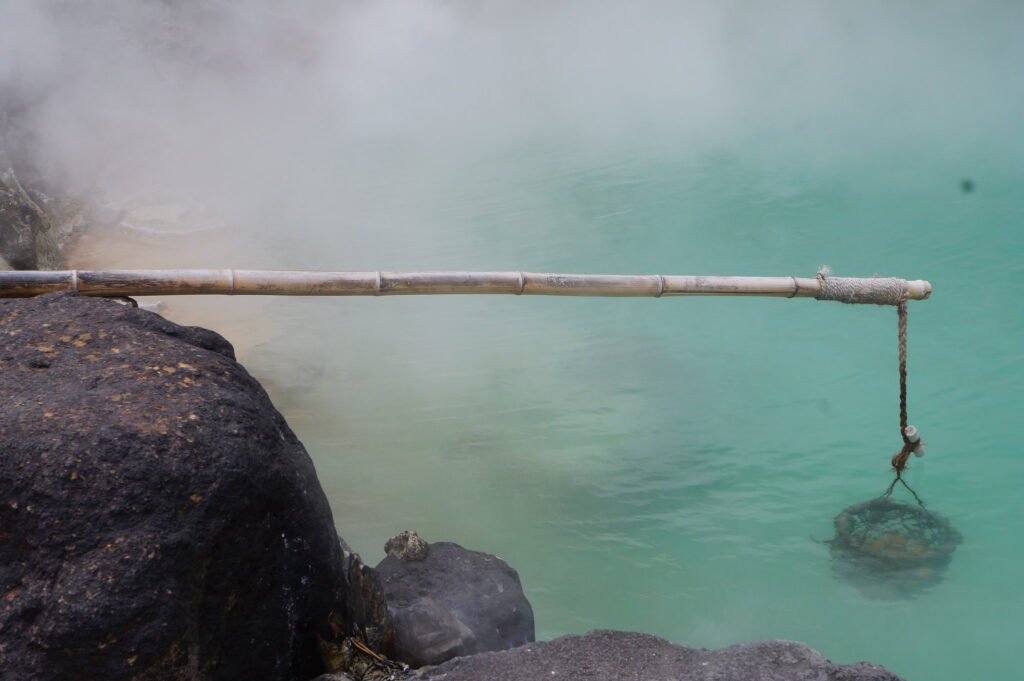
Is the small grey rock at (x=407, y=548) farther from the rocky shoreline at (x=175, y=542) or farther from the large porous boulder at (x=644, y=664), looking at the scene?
the large porous boulder at (x=644, y=664)

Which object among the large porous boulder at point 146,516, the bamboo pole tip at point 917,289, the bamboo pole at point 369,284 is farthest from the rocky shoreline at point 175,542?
the bamboo pole tip at point 917,289

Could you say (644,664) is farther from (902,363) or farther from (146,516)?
(902,363)

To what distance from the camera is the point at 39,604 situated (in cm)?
148

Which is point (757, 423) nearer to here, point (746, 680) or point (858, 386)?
point (858, 386)

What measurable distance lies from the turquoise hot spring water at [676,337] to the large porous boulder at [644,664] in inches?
51.6

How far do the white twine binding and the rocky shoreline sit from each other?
1.63 meters

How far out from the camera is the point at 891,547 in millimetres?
3410

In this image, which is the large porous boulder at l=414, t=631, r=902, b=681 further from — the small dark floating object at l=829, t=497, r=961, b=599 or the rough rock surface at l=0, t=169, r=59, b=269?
the rough rock surface at l=0, t=169, r=59, b=269

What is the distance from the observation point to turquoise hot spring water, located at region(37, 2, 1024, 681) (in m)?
3.47

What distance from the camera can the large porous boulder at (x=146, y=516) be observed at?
1.50m

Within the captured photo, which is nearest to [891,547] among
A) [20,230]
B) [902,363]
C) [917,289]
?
[902,363]

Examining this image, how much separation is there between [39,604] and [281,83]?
10.8 metres

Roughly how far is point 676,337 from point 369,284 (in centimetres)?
314

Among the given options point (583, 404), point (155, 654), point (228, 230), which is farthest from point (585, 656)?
point (228, 230)
